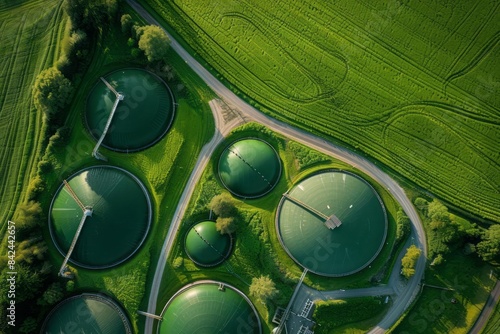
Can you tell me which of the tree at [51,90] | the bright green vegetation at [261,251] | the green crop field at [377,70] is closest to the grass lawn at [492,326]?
the bright green vegetation at [261,251]

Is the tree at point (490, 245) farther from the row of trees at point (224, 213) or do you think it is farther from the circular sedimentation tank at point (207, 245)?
the circular sedimentation tank at point (207, 245)

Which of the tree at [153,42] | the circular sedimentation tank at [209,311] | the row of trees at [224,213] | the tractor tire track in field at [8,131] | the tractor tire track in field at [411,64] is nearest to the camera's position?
the circular sedimentation tank at [209,311]

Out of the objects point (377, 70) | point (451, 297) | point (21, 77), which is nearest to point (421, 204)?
point (451, 297)

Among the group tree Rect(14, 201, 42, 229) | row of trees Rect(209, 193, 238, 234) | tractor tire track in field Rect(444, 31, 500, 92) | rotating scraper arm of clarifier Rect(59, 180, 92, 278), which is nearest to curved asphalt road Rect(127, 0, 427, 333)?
row of trees Rect(209, 193, 238, 234)

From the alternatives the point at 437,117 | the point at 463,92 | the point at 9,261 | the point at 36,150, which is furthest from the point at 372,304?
the point at 36,150

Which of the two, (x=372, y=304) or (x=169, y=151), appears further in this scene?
(x=169, y=151)

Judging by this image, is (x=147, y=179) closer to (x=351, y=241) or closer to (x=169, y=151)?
(x=169, y=151)
